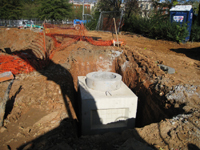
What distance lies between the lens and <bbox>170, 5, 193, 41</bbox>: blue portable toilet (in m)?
12.1

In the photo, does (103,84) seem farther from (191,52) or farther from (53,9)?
(53,9)

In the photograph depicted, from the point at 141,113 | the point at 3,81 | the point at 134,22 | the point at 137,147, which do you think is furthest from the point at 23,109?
the point at 134,22

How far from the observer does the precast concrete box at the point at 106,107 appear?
208 inches

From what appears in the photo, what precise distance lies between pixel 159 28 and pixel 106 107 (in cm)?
1099

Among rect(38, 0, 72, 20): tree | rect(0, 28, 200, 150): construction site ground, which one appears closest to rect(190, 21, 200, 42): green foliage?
rect(0, 28, 200, 150): construction site ground

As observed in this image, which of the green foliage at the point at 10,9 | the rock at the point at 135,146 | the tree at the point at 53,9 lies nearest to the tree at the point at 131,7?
the tree at the point at 53,9

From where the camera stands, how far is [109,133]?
16.0 ft

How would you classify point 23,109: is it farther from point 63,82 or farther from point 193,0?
point 193,0

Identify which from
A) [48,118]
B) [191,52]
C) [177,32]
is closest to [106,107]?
[48,118]

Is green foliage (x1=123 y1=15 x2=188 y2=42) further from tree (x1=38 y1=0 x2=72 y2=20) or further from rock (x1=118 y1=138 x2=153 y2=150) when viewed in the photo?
tree (x1=38 y1=0 x2=72 y2=20)

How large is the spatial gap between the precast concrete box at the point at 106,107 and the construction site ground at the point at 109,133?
0.54 metres

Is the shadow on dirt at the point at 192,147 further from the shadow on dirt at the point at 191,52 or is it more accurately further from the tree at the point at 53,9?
the tree at the point at 53,9

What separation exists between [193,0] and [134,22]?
8.78 meters

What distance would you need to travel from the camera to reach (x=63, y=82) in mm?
6566
